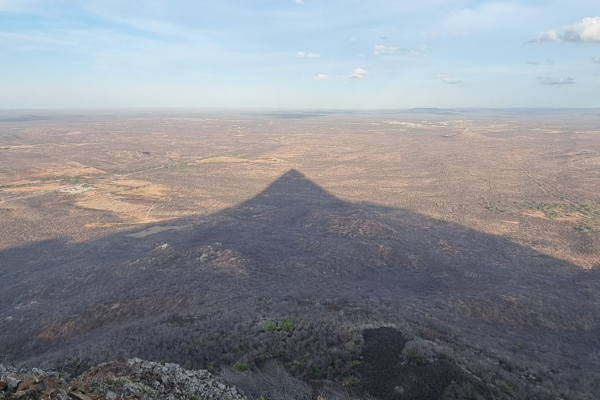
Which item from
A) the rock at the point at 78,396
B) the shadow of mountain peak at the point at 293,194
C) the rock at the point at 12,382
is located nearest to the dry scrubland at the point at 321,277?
the shadow of mountain peak at the point at 293,194

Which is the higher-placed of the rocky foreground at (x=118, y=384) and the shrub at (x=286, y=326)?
the rocky foreground at (x=118, y=384)

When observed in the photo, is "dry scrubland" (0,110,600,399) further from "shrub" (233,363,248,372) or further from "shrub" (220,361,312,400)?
"shrub" (220,361,312,400)

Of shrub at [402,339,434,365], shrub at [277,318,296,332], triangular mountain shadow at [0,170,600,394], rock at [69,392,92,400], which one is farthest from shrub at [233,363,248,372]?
rock at [69,392,92,400]

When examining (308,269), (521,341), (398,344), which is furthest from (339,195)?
(398,344)

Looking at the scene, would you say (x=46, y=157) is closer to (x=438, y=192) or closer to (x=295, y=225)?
(x=295, y=225)

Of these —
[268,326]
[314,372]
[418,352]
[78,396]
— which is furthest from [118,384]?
[418,352]

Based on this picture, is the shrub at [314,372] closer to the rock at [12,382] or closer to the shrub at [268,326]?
the shrub at [268,326]

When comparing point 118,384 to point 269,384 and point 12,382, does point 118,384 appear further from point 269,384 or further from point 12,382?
point 269,384
